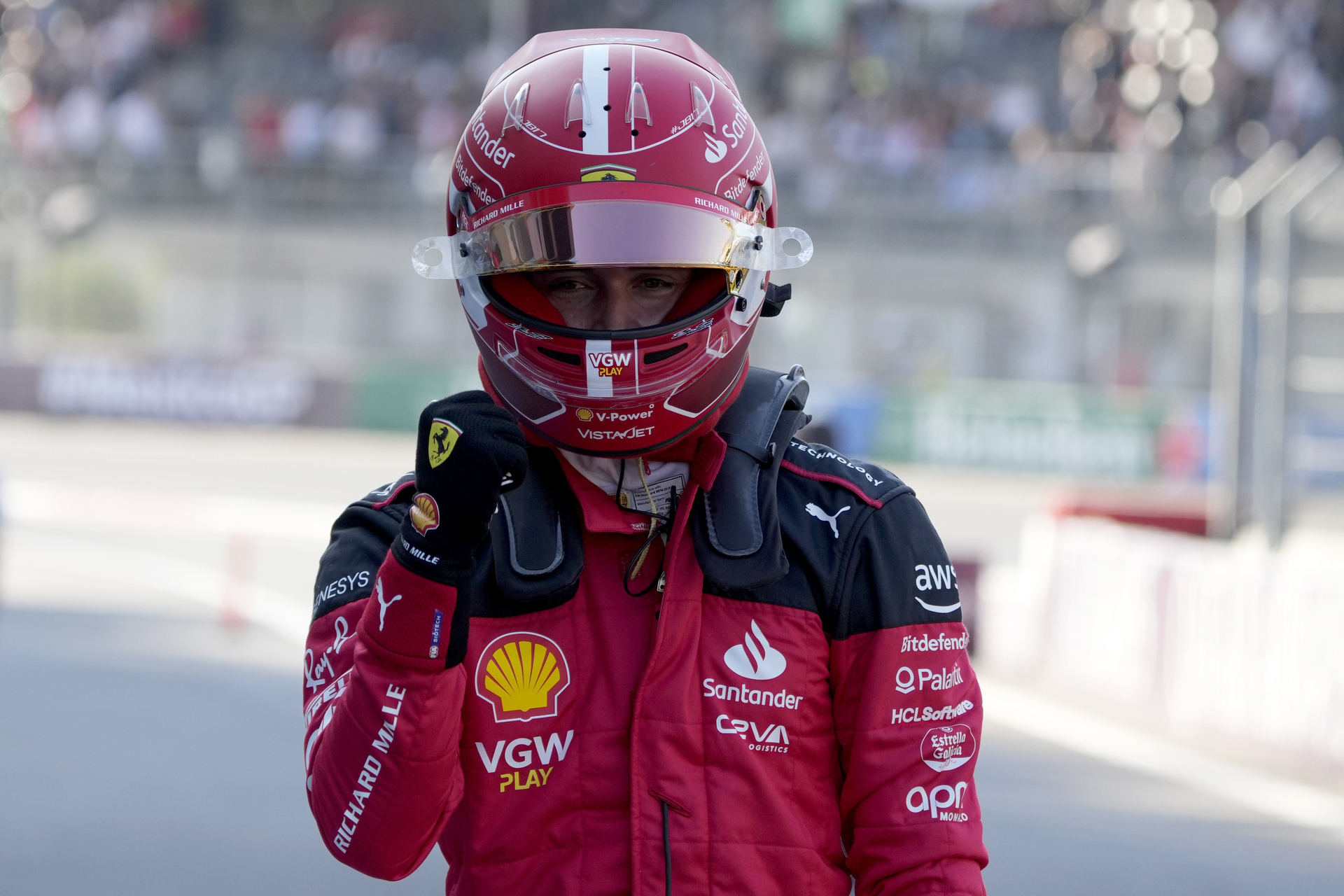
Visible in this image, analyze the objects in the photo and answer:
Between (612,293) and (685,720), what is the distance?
0.57 m

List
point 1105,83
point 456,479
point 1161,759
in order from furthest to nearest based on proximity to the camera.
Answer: point 1105,83 < point 1161,759 < point 456,479

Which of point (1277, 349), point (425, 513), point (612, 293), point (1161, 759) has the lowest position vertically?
point (1161, 759)

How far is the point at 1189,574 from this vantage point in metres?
7.77

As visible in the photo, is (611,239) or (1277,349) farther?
(1277,349)

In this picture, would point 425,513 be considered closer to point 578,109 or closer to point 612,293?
point 612,293

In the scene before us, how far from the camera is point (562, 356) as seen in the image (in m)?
2.15

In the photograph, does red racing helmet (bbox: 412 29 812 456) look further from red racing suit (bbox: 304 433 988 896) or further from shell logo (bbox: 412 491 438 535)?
shell logo (bbox: 412 491 438 535)

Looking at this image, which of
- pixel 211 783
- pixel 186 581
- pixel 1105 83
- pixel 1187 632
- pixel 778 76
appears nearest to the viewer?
pixel 211 783

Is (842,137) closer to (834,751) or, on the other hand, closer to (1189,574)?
(1189,574)

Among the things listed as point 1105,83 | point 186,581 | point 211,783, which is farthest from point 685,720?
point 1105,83

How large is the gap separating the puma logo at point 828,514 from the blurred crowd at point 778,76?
18993 mm

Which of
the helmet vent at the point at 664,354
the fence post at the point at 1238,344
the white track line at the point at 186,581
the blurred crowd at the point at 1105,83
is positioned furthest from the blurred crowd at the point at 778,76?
the helmet vent at the point at 664,354

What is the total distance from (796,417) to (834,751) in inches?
17.9

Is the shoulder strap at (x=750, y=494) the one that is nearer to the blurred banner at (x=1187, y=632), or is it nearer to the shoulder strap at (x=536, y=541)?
the shoulder strap at (x=536, y=541)
